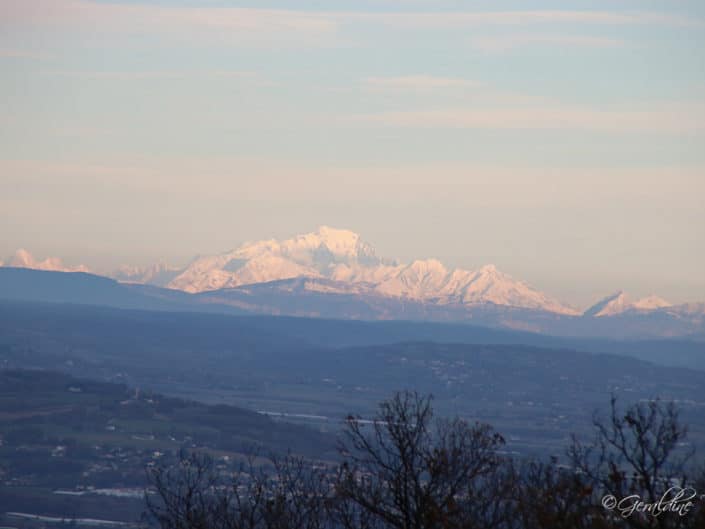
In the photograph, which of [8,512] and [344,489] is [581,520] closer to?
[344,489]

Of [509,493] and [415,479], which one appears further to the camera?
[509,493]

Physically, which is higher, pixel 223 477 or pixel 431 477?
pixel 431 477

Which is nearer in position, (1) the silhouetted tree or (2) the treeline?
(2) the treeline

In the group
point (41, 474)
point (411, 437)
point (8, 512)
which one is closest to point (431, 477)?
point (411, 437)

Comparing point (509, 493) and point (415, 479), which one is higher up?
point (415, 479)

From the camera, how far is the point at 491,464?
31.8 m

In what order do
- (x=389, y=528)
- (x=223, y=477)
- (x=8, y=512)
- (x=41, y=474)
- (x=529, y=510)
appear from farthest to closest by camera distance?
(x=41, y=474), (x=223, y=477), (x=8, y=512), (x=389, y=528), (x=529, y=510)

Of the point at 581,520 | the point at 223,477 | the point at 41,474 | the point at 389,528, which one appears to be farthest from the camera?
the point at 41,474

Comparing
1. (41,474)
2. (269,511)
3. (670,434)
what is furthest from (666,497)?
(41,474)

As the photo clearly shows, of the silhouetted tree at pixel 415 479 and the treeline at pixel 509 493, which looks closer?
the treeline at pixel 509 493

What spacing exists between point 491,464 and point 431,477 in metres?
1.87

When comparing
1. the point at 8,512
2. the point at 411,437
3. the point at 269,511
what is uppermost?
the point at 411,437

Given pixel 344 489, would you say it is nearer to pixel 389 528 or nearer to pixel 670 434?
pixel 389 528

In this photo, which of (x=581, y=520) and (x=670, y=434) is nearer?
(x=581, y=520)
